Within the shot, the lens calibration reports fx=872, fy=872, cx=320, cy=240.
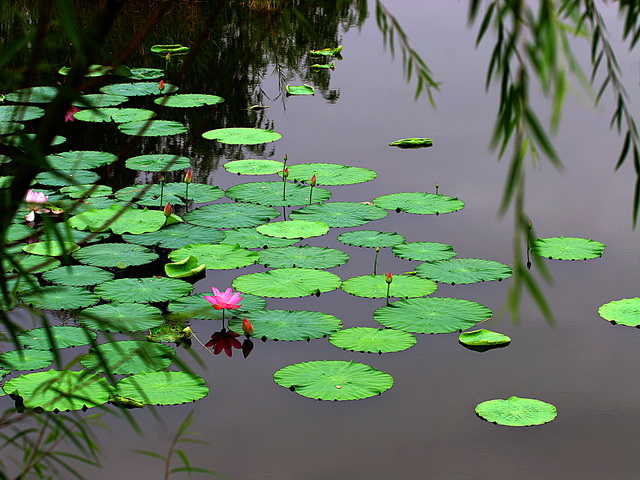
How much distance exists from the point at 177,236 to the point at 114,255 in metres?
0.33

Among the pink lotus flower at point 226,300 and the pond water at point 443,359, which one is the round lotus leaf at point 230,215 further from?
the pink lotus flower at point 226,300

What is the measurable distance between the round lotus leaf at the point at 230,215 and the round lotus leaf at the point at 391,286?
76 cm

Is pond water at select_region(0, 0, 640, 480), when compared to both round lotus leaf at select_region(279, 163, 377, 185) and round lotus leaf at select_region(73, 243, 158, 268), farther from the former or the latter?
round lotus leaf at select_region(73, 243, 158, 268)

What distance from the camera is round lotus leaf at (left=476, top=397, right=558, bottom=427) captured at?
9.09 ft

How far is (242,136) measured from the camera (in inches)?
215

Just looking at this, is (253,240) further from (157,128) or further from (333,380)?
(157,128)

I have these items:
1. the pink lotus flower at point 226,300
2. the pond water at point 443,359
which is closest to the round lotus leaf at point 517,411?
the pond water at point 443,359

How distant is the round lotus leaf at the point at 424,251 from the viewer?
12.6ft

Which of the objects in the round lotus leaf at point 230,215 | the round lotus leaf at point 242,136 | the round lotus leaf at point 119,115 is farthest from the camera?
the round lotus leaf at point 119,115

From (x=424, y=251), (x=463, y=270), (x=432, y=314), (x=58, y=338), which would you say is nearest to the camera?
(x=58, y=338)

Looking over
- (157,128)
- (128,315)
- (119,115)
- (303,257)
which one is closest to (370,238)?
(303,257)

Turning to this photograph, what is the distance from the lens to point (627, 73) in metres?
7.13

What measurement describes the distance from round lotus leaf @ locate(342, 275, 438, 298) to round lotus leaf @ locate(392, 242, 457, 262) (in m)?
0.20

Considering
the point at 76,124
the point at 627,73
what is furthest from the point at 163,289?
the point at 627,73
